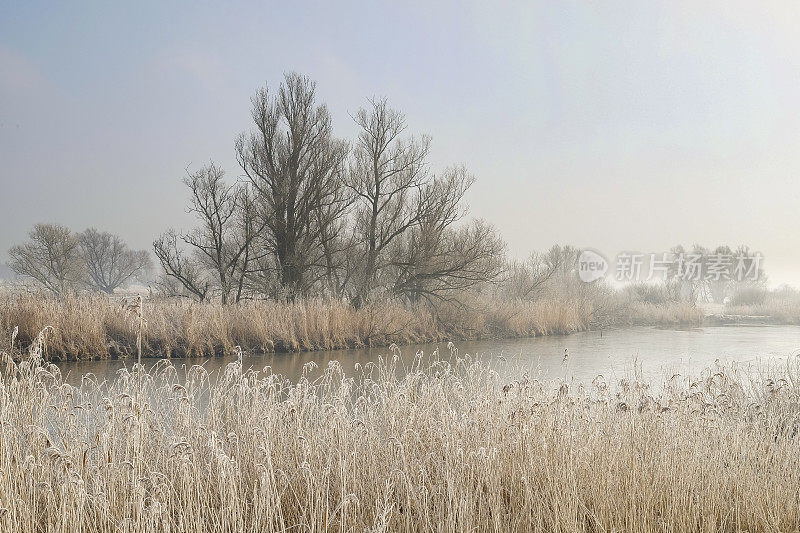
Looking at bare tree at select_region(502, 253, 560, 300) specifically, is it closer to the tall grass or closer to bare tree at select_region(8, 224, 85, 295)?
the tall grass

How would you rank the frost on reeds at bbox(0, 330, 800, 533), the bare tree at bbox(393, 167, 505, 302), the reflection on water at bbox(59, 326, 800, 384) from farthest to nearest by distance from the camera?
the bare tree at bbox(393, 167, 505, 302) → the reflection on water at bbox(59, 326, 800, 384) → the frost on reeds at bbox(0, 330, 800, 533)

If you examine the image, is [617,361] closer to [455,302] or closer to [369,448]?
[455,302]

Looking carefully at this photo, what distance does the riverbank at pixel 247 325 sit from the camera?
479 inches

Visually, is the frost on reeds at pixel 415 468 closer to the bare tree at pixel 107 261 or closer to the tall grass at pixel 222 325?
the tall grass at pixel 222 325

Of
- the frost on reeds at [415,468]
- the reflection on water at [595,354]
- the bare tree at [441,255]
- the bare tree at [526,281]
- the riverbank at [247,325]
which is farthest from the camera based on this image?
the bare tree at [526,281]

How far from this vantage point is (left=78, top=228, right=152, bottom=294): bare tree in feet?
135

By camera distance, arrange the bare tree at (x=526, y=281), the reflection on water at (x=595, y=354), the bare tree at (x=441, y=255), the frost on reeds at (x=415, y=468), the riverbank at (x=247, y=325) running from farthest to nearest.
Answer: the bare tree at (x=526, y=281), the bare tree at (x=441, y=255), the riverbank at (x=247, y=325), the reflection on water at (x=595, y=354), the frost on reeds at (x=415, y=468)

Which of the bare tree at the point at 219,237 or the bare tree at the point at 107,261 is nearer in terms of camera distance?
the bare tree at the point at 219,237

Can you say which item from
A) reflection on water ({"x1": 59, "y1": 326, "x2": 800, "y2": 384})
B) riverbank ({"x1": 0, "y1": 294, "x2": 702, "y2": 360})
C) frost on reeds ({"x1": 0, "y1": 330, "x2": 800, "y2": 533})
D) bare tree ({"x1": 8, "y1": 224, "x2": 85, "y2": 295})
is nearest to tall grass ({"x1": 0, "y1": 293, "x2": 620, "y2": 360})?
riverbank ({"x1": 0, "y1": 294, "x2": 702, "y2": 360})

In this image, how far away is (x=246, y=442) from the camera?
4168 millimetres

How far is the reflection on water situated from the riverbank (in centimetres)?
63

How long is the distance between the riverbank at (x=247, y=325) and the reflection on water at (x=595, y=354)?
2.06 feet

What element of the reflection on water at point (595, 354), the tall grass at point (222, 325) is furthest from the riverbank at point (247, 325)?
the reflection on water at point (595, 354)

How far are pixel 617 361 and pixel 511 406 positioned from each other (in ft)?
29.9
